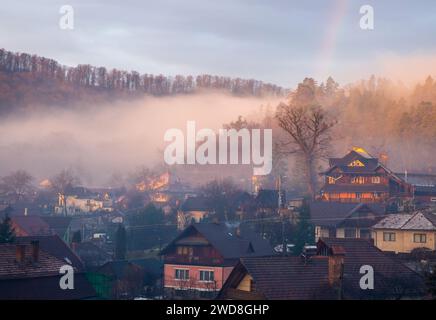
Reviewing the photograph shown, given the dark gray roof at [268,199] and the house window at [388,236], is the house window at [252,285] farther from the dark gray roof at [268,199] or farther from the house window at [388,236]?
the dark gray roof at [268,199]

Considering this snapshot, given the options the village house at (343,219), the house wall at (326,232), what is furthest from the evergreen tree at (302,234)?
the house wall at (326,232)

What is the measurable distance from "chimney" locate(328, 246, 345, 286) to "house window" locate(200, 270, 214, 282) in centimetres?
1752

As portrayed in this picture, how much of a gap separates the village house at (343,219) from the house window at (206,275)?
10237mm

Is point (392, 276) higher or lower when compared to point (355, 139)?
lower

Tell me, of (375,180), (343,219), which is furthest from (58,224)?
(375,180)

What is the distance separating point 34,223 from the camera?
63219 millimetres

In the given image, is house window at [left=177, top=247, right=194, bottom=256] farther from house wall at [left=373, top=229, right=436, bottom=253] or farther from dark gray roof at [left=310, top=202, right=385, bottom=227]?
house wall at [left=373, top=229, right=436, bottom=253]

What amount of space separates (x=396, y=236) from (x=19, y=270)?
1154 inches

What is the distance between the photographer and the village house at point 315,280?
87.2ft

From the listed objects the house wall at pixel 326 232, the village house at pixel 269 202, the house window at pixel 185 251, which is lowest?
the house window at pixel 185 251

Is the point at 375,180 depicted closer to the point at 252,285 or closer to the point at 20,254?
the point at 252,285
